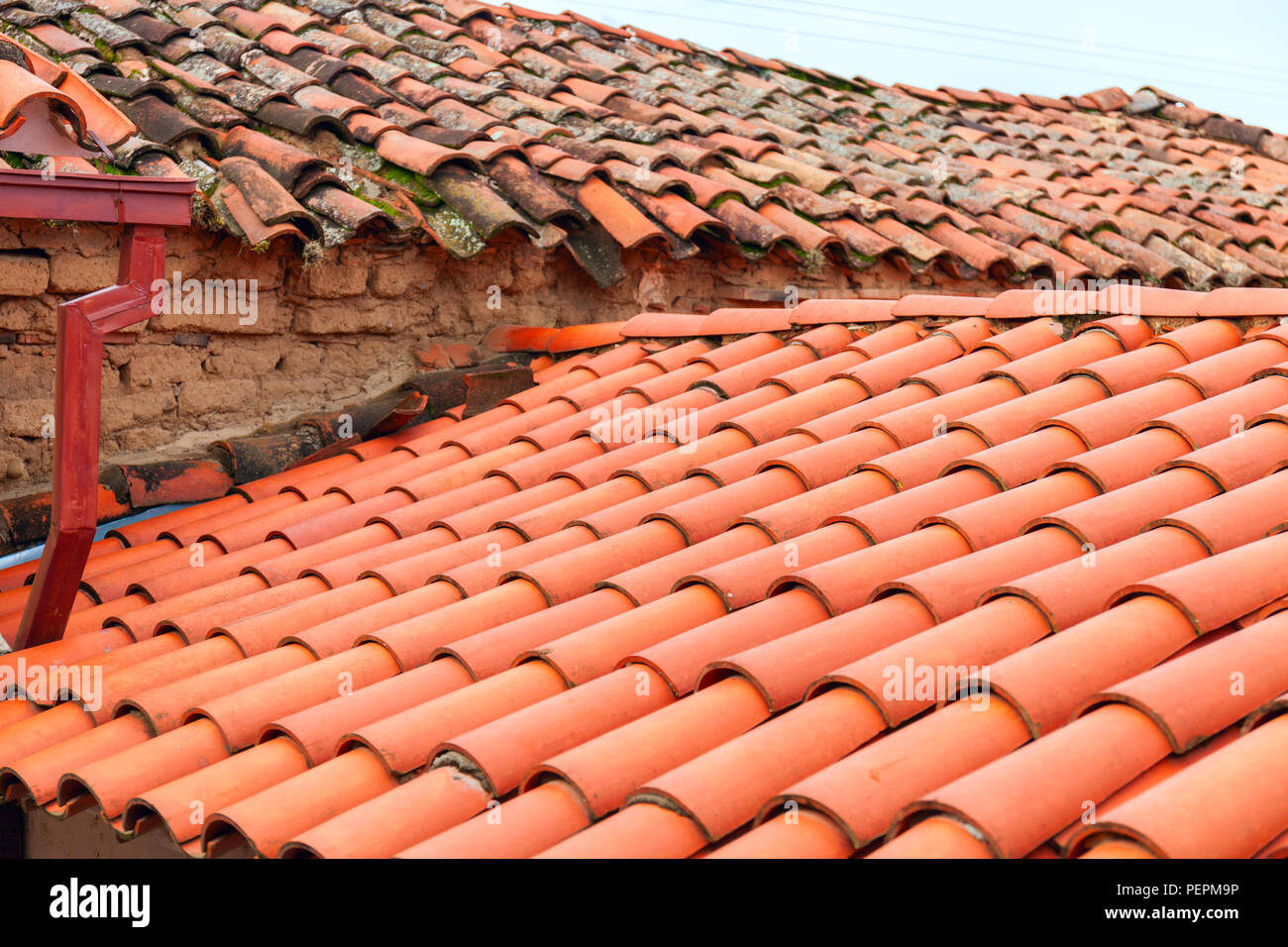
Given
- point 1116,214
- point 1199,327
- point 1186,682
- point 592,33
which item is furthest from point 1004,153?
point 1186,682

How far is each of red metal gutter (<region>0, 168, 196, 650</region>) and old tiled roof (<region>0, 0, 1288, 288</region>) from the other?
0.21 metres

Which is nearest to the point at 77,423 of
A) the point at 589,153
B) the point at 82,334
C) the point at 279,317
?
the point at 82,334

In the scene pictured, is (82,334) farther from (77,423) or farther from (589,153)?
(589,153)

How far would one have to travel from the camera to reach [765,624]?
2531mm

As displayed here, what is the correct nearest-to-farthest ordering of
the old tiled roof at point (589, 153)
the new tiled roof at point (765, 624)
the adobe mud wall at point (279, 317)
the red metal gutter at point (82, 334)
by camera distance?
the new tiled roof at point (765, 624) → the red metal gutter at point (82, 334) → the adobe mud wall at point (279, 317) → the old tiled roof at point (589, 153)

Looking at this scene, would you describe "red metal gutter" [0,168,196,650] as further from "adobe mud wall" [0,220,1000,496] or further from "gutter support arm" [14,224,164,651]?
"adobe mud wall" [0,220,1000,496]

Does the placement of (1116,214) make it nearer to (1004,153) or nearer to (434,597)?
(1004,153)

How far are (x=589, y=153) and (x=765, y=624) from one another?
385 centimetres

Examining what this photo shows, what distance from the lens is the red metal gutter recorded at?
320cm

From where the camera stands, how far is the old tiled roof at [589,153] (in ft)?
16.5

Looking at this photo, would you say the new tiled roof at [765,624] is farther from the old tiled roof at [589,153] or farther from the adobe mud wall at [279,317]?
the old tiled roof at [589,153]

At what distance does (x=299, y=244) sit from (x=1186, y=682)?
3.88 metres

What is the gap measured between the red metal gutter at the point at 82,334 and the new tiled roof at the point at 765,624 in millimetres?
205

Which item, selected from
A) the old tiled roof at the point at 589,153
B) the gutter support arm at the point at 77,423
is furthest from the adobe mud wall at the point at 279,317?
the gutter support arm at the point at 77,423
